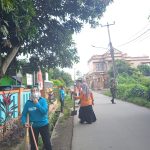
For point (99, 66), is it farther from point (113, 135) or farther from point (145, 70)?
point (113, 135)

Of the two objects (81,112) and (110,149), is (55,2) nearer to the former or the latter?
(110,149)

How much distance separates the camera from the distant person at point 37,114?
21.7 ft

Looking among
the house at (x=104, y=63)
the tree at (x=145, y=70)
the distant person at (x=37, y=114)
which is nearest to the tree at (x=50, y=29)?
the distant person at (x=37, y=114)

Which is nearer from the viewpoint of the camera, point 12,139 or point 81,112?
point 12,139

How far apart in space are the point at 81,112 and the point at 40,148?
4622mm

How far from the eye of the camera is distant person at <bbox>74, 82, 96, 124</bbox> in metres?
12.6

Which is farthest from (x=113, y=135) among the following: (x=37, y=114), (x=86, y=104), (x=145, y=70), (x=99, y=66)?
(x=99, y=66)

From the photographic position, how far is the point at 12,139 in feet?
28.6

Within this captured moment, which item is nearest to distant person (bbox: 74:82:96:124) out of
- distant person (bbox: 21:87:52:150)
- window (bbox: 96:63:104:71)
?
distant person (bbox: 21:87:52:150)

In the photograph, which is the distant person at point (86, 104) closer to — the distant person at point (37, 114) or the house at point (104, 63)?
the distant person at point (37, 114)

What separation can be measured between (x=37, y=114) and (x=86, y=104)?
6.06 metres

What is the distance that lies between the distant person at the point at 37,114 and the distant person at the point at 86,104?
5783 mm

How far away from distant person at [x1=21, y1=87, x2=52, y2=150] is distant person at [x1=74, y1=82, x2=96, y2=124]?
5783 millimetres

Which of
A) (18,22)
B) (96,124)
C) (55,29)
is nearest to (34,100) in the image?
(18,22)
